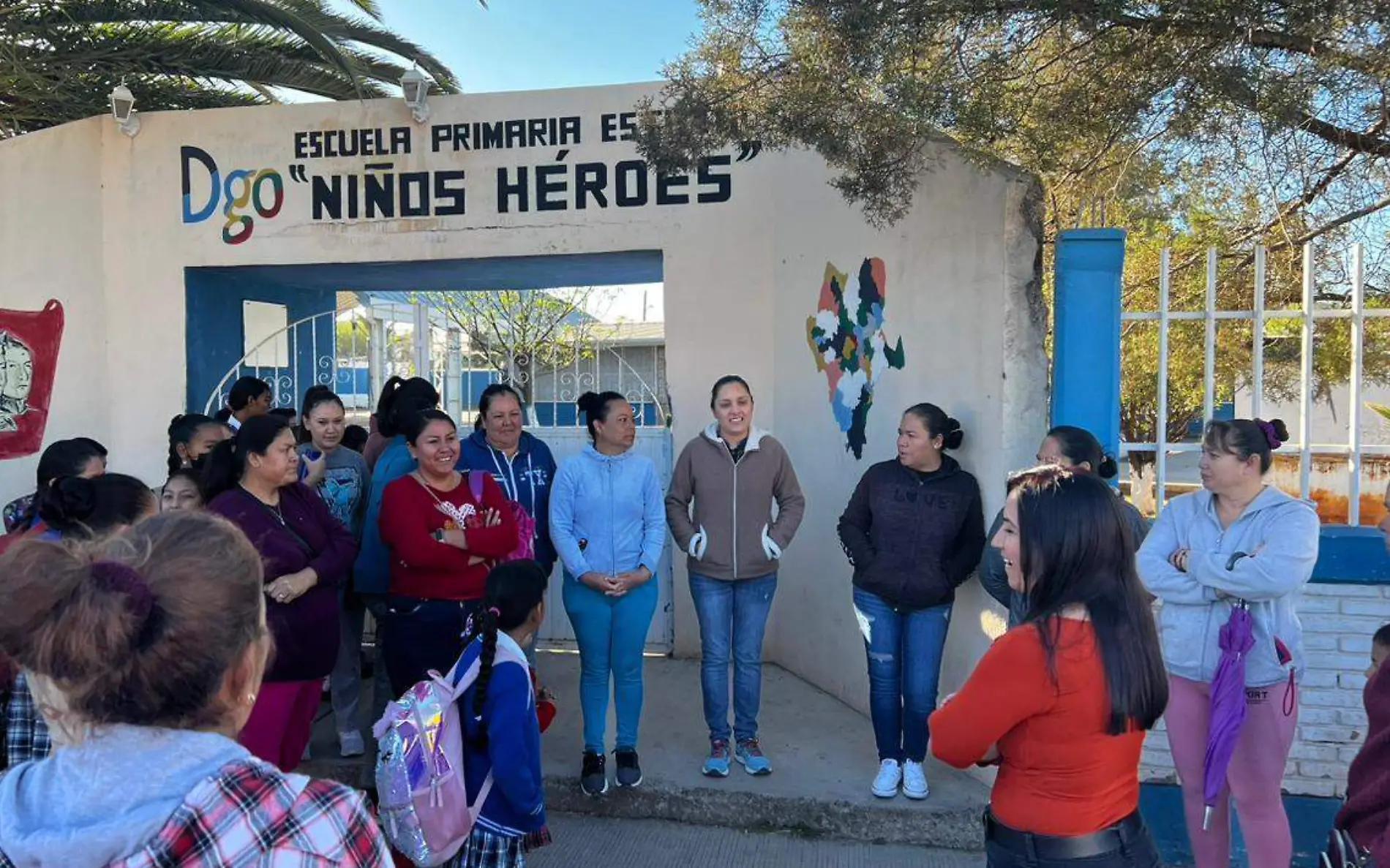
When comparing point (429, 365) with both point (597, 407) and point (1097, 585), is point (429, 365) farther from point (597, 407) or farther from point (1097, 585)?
point (1097, 585)

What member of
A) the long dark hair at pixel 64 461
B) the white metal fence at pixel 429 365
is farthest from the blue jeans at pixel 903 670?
the long dark hair at pixel 64 461

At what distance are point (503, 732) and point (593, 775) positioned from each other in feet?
5.38

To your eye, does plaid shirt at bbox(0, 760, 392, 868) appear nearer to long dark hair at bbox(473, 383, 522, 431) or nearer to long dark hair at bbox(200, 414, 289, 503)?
long dark hair at bbox(200, 414, 289, 503)

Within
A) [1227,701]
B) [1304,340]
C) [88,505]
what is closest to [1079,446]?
[1227,701]

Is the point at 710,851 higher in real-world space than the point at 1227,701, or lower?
lower

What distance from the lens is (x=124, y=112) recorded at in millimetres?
6297

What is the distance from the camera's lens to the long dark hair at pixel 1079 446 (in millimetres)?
3352

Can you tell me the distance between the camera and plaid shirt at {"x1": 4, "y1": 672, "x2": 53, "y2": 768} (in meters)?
2.21

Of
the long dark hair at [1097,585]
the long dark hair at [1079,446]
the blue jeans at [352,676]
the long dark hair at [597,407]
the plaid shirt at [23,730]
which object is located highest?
the long dark hair at [597,407]

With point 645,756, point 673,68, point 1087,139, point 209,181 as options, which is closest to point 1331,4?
point 1087,139

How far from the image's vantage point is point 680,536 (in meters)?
4.29

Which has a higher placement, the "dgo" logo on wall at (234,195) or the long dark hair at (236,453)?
the "dgo" logo on wall at (234,195)

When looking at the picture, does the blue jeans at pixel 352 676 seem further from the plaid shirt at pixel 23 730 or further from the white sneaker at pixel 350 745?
the plaid shirt at pixel 23 730

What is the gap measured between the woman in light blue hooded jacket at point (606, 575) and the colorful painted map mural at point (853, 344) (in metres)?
1.34
